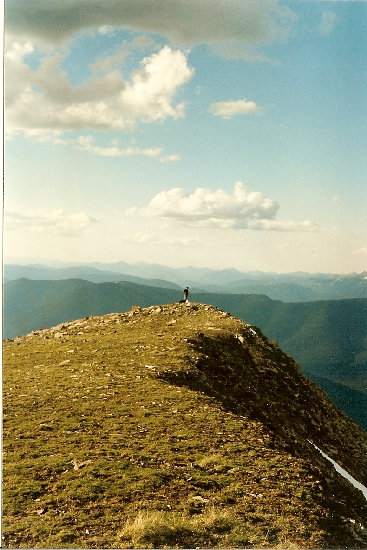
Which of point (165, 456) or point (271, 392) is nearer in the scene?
point (165, 456)

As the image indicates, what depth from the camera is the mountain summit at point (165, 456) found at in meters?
9.92

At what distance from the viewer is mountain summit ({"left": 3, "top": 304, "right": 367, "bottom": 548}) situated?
992 centimetres

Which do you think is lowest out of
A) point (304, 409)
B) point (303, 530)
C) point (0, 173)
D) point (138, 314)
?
point (304, 409)

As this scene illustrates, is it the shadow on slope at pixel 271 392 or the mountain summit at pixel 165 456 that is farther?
the shadow on slope at pixel 271 392

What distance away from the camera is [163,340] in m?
24.2

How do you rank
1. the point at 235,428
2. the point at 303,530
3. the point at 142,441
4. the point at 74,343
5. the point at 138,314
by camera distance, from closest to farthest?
the point at 303,530 → the point at 142,441 → the point at 235,428 → the point at 74,343 → the point at 138,314

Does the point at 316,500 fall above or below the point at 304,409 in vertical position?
above

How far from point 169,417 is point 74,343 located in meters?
12.5

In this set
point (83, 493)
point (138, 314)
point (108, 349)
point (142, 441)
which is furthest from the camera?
point (138, 314)

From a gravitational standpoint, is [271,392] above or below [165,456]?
below

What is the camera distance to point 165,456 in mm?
12508

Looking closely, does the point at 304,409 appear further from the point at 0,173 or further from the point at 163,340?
the point at 0,173

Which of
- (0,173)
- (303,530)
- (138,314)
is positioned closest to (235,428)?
(303,530)

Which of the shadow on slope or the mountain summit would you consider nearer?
the mountain summit
